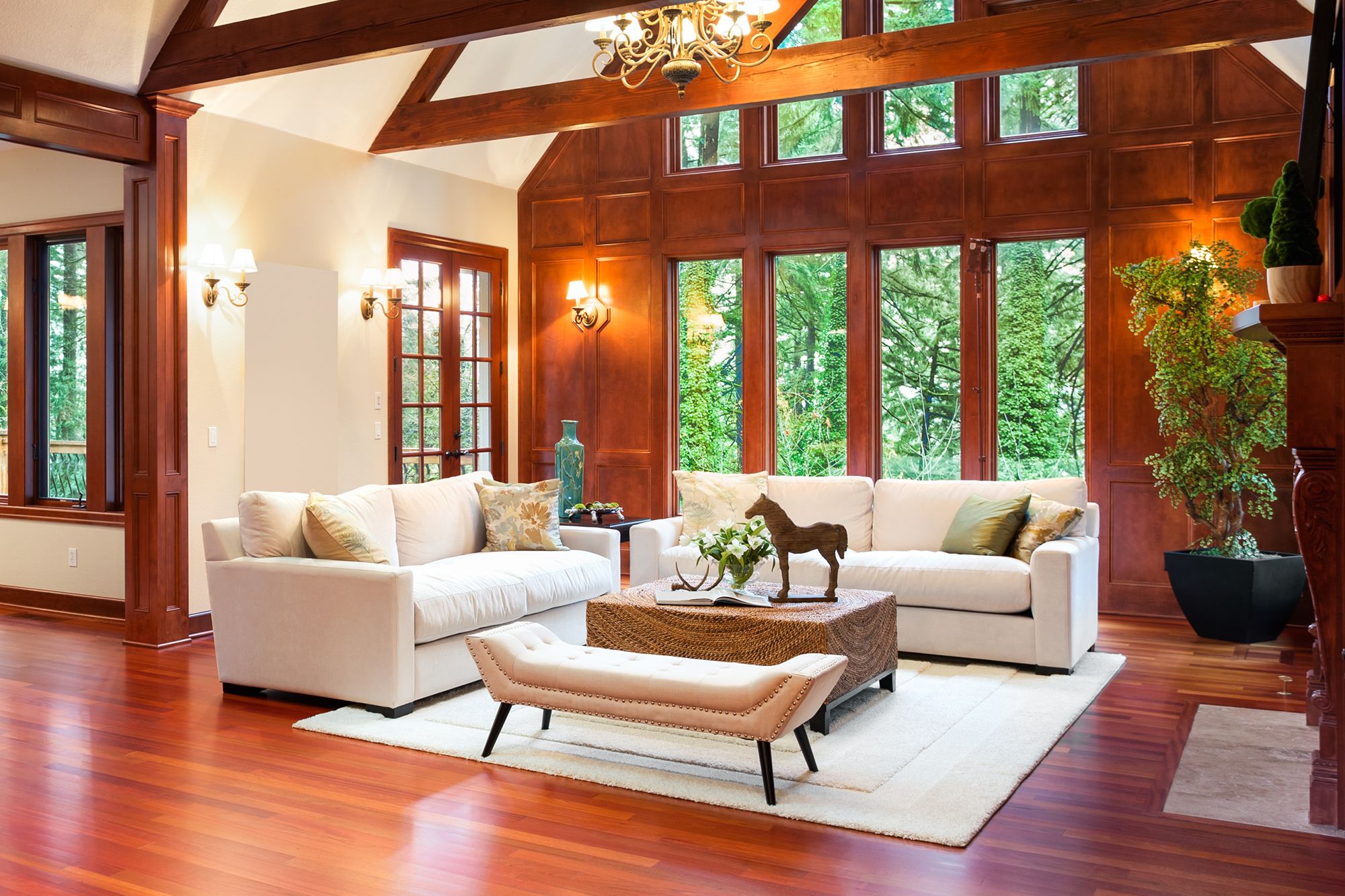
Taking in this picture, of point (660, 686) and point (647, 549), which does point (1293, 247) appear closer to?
point (660, 686)

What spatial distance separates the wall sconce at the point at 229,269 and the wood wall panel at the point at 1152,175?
16.3 ft

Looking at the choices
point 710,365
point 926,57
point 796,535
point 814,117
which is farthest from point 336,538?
point 814,117

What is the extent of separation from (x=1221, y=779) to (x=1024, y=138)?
4396 mm

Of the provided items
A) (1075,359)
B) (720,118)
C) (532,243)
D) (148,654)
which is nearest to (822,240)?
(720,118)

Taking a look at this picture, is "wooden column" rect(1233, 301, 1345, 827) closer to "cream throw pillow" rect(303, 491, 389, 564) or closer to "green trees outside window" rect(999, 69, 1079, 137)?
"cream throw pillow" rect(303, 491, 389, 564)

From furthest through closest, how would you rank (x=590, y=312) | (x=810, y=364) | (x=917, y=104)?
(x=590, y=312) → (x=810, y=364) → (x=917, y=104)

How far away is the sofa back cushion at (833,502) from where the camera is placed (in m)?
6.41

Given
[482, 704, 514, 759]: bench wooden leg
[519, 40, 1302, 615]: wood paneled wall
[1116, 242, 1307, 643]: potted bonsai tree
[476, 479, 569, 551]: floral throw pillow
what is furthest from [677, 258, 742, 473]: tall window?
[482, 704, 514, 759]: bench wooden leg

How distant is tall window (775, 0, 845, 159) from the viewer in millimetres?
7574

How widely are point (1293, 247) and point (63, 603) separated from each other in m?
6.74

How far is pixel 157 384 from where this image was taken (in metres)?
6.00

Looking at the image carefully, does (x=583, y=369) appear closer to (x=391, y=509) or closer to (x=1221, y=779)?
(x=391, y=509)

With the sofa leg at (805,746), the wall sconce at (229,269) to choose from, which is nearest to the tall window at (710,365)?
the wall sconce at (229,269)

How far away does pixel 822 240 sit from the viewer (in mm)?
7617
